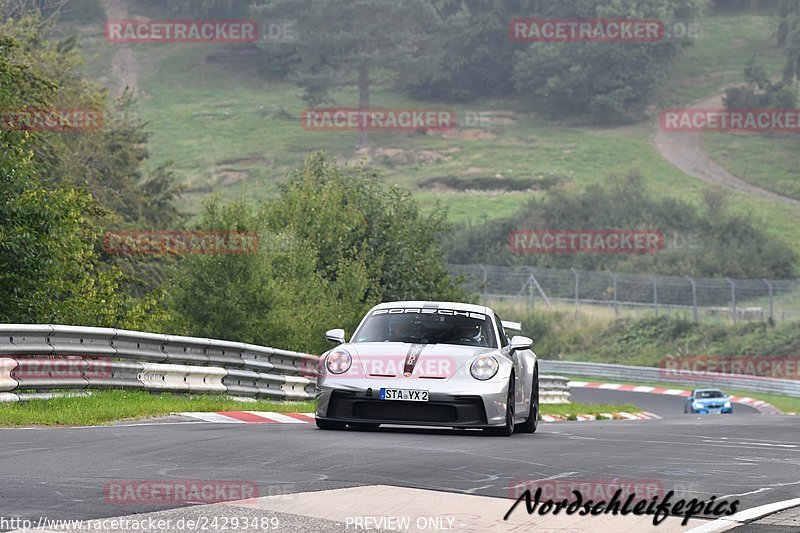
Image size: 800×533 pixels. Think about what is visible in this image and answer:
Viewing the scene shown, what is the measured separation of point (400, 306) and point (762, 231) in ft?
247

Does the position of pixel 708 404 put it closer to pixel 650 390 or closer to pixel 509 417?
pixel 650 390

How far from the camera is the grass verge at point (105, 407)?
1377 cm

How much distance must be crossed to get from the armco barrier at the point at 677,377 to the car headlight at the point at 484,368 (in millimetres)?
35133

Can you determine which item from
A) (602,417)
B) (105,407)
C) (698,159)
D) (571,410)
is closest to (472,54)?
(698,159)

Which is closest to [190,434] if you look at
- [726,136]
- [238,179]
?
[238,179]

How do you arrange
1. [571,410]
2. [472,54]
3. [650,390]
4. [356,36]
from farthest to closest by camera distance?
[472,54], [356,36], [650,390], [571,410]

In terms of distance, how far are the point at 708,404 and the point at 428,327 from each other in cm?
2708

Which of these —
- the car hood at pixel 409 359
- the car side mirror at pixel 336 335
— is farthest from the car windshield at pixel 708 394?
the car hood at pixel 409 359

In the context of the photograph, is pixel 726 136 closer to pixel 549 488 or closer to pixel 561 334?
pixel 561 334

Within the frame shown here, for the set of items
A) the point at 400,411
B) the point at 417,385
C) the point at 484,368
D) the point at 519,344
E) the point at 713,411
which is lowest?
the point at 713,411

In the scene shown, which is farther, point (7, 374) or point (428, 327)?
point (428, 327)

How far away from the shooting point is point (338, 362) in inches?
550

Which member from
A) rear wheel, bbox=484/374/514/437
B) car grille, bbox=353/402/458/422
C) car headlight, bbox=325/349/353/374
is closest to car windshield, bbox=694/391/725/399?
rear wheel, bbox=484/374/514/437

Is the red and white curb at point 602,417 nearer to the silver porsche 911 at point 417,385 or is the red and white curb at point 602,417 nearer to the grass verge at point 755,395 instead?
the silver porsche 911 at point 417,385
